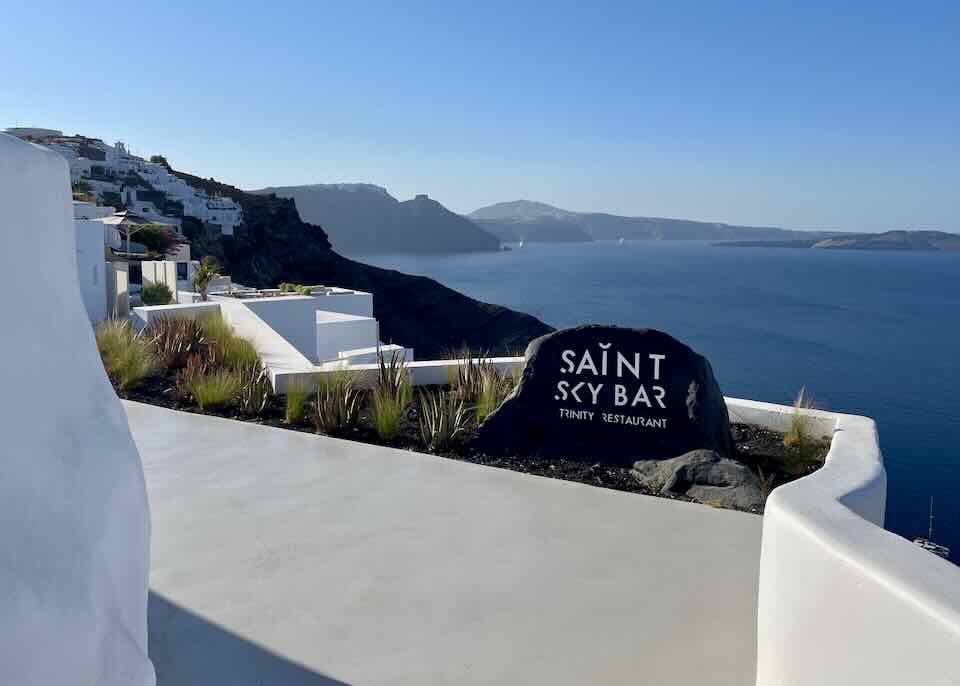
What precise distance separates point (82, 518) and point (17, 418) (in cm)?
32

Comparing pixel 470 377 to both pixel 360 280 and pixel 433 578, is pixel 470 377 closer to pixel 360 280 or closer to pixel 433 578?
pixel 433 578

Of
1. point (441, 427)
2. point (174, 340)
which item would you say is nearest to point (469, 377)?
point (441, 427)

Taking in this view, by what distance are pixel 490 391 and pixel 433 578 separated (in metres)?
3.10

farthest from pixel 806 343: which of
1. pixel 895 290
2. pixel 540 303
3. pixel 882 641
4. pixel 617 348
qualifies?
pixel 882 641

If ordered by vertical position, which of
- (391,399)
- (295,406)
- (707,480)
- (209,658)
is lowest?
(209,658)

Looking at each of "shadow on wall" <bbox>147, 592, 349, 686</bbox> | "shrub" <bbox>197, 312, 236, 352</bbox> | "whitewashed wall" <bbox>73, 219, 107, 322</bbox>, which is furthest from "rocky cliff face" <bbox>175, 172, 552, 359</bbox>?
"shadow on wall" <bbox>147, 592, 349, 686</bbox>

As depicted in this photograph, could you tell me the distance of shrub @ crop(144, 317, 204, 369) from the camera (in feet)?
31.9

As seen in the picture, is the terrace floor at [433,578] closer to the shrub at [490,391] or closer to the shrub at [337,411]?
the shrub at [337,411]

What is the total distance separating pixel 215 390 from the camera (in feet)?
25.9

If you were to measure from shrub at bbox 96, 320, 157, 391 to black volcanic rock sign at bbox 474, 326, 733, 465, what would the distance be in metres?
4.28

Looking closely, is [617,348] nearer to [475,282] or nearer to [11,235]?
[11,235]

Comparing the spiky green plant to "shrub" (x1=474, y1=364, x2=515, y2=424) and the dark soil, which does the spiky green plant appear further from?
the dark soil

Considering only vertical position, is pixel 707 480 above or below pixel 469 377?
below

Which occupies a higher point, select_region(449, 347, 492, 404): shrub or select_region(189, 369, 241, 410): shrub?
select_region(449, 347, 492, 404): shrub
